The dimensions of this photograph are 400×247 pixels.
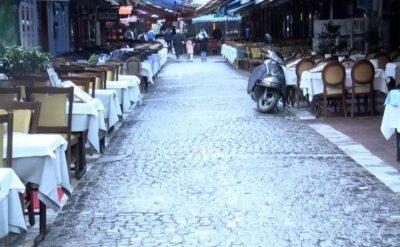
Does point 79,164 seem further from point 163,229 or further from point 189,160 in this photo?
point 163,229

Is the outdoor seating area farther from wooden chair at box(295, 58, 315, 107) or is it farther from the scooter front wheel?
wooden chair at box(295, 58, 315, 107)

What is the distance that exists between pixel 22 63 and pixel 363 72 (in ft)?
20.3

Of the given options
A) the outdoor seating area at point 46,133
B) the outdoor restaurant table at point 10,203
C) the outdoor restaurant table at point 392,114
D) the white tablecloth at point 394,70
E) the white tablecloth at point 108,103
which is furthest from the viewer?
the white tablecloth at point 394,70

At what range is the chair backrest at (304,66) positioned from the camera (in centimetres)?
1441

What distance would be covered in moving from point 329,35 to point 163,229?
568 inches

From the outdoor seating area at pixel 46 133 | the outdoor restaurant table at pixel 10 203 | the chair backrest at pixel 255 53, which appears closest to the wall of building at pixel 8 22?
the outdoor seating area at pixel 46 133

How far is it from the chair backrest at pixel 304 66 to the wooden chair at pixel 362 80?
1574 millimetres

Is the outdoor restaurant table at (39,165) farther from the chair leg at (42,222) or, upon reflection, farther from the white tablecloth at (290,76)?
the white tablecloth at (290,76)

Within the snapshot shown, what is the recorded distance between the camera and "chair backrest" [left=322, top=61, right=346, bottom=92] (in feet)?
41.7

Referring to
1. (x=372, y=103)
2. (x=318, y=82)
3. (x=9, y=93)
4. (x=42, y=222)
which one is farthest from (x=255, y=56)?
(x=42, y=222)

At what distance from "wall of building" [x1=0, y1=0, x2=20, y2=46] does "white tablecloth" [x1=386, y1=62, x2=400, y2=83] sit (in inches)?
279

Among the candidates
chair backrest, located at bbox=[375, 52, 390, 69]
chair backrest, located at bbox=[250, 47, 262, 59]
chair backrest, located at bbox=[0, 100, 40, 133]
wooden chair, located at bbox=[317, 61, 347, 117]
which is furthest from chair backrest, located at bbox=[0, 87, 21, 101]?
chair backrest, located at bbox=[250, 47, 262, 59]

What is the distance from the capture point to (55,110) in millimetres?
7516

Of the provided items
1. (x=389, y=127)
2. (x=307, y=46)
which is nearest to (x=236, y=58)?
(x=307, y=46)
